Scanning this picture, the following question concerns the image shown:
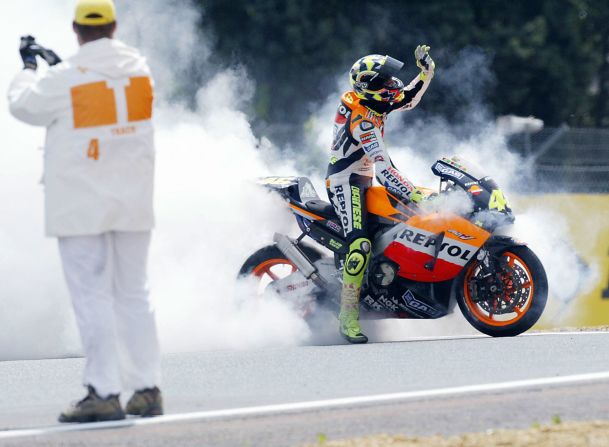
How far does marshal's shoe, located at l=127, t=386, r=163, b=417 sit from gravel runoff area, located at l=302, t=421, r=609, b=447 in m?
1.08

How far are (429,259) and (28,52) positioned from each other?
419 centimetres

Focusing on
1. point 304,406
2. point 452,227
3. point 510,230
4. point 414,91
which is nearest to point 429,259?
point 452,227

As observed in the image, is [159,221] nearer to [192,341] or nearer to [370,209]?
[192,341]

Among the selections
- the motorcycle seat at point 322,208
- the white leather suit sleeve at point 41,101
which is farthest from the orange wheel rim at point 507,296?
the white leather suit sleeve at point 41,101

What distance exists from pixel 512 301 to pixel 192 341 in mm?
2453

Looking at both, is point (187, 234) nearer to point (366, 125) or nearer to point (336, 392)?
point (366, 125)

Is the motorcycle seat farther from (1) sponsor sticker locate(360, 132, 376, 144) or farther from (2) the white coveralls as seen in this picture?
(2) the white coveralls

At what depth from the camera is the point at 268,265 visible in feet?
36.8

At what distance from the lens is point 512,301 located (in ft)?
33.4

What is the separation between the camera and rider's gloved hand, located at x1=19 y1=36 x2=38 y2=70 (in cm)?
704

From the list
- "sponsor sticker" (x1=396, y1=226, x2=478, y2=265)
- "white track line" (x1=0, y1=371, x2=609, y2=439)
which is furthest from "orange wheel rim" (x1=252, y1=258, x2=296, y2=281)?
"white track line" (x1=0, y1=371, x2=609, y2=439)

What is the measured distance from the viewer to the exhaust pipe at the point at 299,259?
431 inches

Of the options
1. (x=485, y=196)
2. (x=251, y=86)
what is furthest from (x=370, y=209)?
(x=251, y=86)

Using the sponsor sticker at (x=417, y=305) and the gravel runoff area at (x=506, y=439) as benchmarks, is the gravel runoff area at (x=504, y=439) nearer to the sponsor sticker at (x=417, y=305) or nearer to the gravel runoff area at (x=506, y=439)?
the gravel runoff area at (x=506, y=439)
